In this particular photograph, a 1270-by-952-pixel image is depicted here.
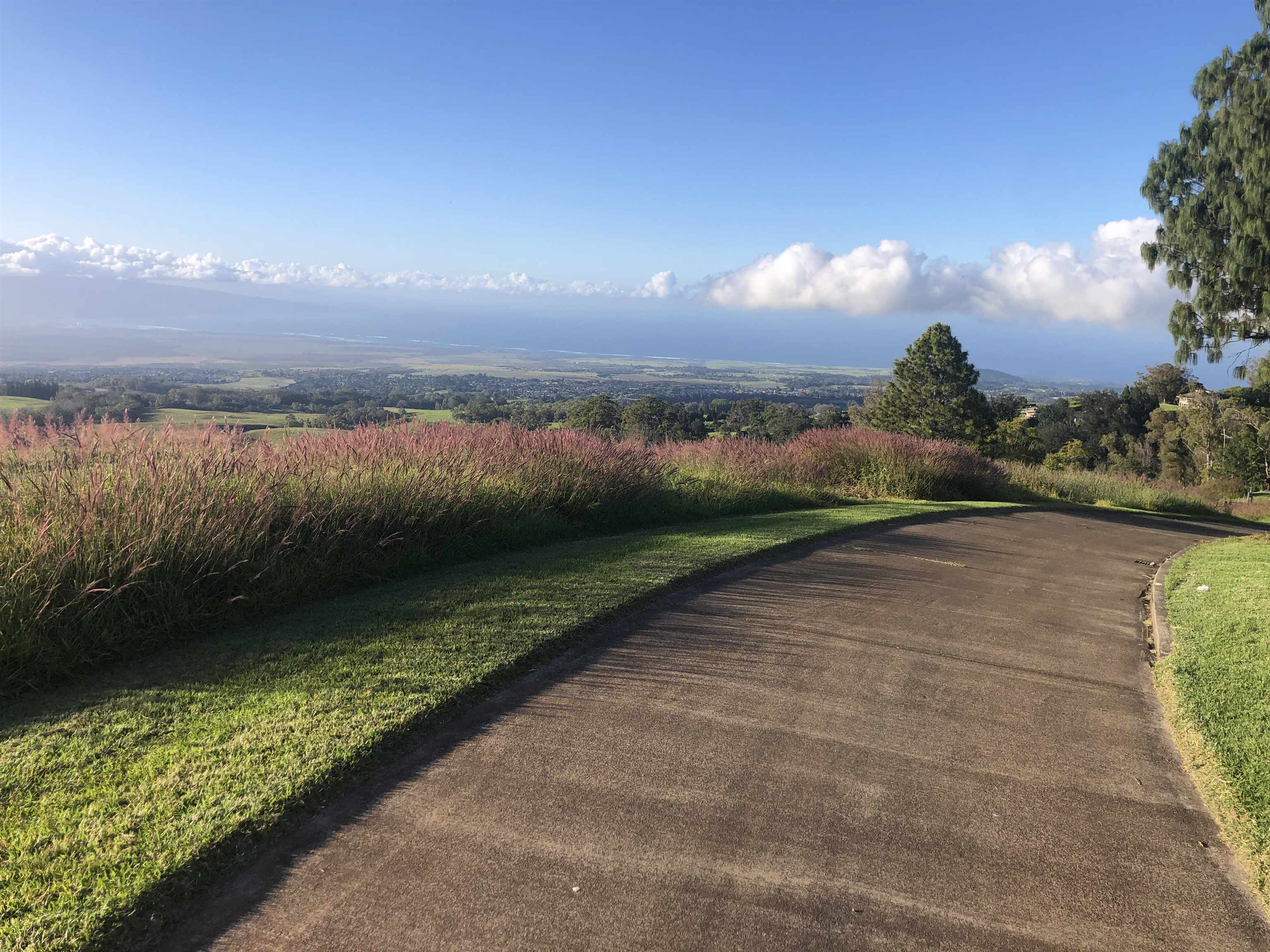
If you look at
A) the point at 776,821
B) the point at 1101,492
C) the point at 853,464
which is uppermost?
the point at 853,464

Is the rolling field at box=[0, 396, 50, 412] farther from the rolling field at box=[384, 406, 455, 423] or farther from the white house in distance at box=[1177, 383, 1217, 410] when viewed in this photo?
the white house in distance at box=[1177, 383, 1217, 410]

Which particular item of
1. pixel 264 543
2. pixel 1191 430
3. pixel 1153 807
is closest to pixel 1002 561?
pixel 1153 807

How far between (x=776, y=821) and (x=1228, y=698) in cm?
364

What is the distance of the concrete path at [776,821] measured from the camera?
2.72m

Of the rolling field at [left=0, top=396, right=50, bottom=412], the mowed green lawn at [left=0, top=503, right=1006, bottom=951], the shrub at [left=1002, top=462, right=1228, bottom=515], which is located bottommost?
the mowed green lawn at [left=0, top=503, right=1006, bottom=951]

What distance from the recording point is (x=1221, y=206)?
13.2 m

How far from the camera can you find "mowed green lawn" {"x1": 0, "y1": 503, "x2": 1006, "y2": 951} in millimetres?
2723

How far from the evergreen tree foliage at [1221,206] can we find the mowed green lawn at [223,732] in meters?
12.5

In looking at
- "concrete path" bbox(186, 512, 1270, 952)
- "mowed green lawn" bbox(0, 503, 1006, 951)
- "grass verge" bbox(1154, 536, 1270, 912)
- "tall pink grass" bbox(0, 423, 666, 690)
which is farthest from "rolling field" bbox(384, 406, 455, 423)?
"grass verge" bbox(1154, 536, 1270, 912)

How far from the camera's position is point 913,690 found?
4988 millimetres

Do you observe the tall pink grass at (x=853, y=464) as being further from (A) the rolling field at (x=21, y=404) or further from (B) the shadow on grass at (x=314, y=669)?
(A) the rolling field at (x=21, y=404)

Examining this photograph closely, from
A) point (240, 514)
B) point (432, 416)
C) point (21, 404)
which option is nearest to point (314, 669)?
point (240, 514)

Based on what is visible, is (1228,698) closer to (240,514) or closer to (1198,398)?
(240,514)

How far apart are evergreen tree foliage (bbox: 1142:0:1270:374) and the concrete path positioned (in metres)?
10.8
